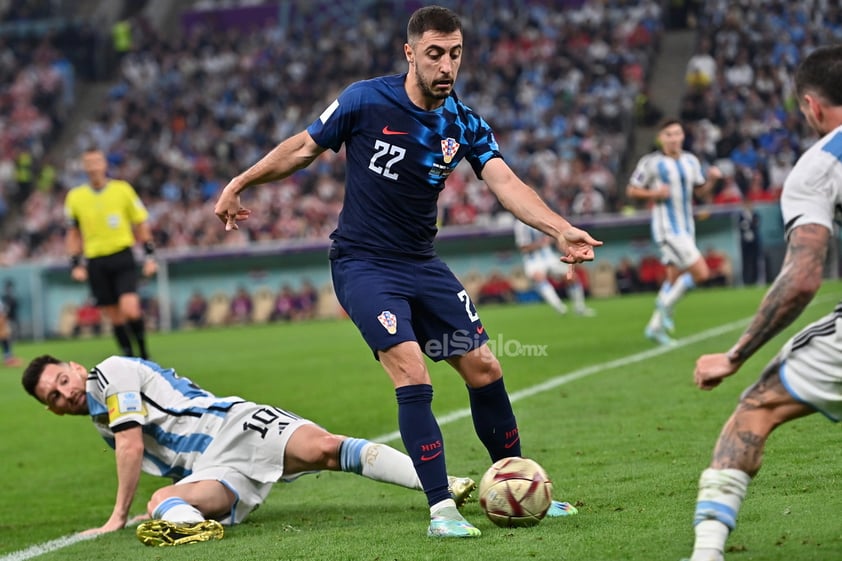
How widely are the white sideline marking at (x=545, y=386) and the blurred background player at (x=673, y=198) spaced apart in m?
0.71

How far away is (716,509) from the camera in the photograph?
14.1 ft

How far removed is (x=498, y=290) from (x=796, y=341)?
73.2ft

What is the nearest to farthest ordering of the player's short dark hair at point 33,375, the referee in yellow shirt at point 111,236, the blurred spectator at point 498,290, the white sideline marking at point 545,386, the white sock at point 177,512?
the white sock at point 177,512, the white sideline marking at point 545,386, the player's short dark hair at point 33,375, the referee in yellow shirt at point 111,236, the blurred spectator at point 498,290

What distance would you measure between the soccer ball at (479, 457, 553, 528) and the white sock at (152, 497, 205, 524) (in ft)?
5.36

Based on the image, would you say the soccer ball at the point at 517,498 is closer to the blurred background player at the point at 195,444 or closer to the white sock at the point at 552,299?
the blurred background player at the point at 195,444

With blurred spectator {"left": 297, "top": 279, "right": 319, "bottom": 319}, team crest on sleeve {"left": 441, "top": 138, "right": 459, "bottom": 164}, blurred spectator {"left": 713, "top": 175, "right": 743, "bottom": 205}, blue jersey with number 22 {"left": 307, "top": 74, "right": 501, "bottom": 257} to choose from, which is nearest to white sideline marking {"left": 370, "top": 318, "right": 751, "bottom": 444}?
blue jersey with number 22 {"left": 307, "top": 74, "right": 501, "bottom": 257}

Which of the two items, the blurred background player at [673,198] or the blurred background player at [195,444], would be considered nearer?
the blurred background player at [195,444]

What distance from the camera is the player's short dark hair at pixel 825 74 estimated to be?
14.0 ft

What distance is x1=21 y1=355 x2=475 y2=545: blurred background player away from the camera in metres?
6.78

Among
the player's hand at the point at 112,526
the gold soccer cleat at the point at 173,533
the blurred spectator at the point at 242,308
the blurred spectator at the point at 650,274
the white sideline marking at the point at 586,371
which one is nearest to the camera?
the gold soccer cleat at the point at 173,533

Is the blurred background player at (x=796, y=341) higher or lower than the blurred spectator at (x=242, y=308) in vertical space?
higher

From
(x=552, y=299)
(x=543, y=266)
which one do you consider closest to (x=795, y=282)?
(x=552, y=299)

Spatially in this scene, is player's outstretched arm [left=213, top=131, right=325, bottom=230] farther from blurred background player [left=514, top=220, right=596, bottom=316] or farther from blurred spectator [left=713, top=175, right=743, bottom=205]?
blurred spectator [left=713, top=175, right=743, bottom=205]

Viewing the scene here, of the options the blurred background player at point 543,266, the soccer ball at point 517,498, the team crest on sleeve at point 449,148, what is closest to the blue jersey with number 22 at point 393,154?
the team crest on sleeve at point 449,148
